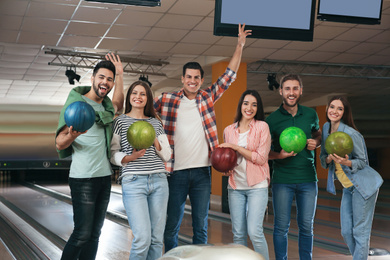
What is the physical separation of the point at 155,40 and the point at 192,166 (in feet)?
13.5

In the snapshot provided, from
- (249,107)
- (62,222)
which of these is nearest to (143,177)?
(249,107)

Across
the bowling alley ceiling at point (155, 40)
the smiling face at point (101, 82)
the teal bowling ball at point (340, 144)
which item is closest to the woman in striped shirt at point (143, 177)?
the smiling face at point (101, 82)

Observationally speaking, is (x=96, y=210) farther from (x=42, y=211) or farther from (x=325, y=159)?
(x=42, y=211)

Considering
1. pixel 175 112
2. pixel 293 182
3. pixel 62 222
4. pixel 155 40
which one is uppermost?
pixel 155 40

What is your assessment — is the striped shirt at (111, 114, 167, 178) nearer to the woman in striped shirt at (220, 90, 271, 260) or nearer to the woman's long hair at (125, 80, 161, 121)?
the woman's long hair at (125, 80, 161, 121)

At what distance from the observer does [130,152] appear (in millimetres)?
2434

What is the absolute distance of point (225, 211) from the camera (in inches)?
267

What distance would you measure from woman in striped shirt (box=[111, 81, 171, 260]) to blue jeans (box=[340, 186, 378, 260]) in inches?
45.4

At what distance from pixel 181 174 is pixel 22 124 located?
12.4 metres

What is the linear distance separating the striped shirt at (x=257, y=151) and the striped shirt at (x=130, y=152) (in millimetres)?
498

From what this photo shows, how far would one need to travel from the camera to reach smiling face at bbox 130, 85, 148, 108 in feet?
8.08

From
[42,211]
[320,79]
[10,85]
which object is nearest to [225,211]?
[42,211]

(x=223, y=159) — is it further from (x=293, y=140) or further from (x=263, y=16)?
(x=263, y=16)

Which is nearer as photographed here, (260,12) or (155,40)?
(260,12)
